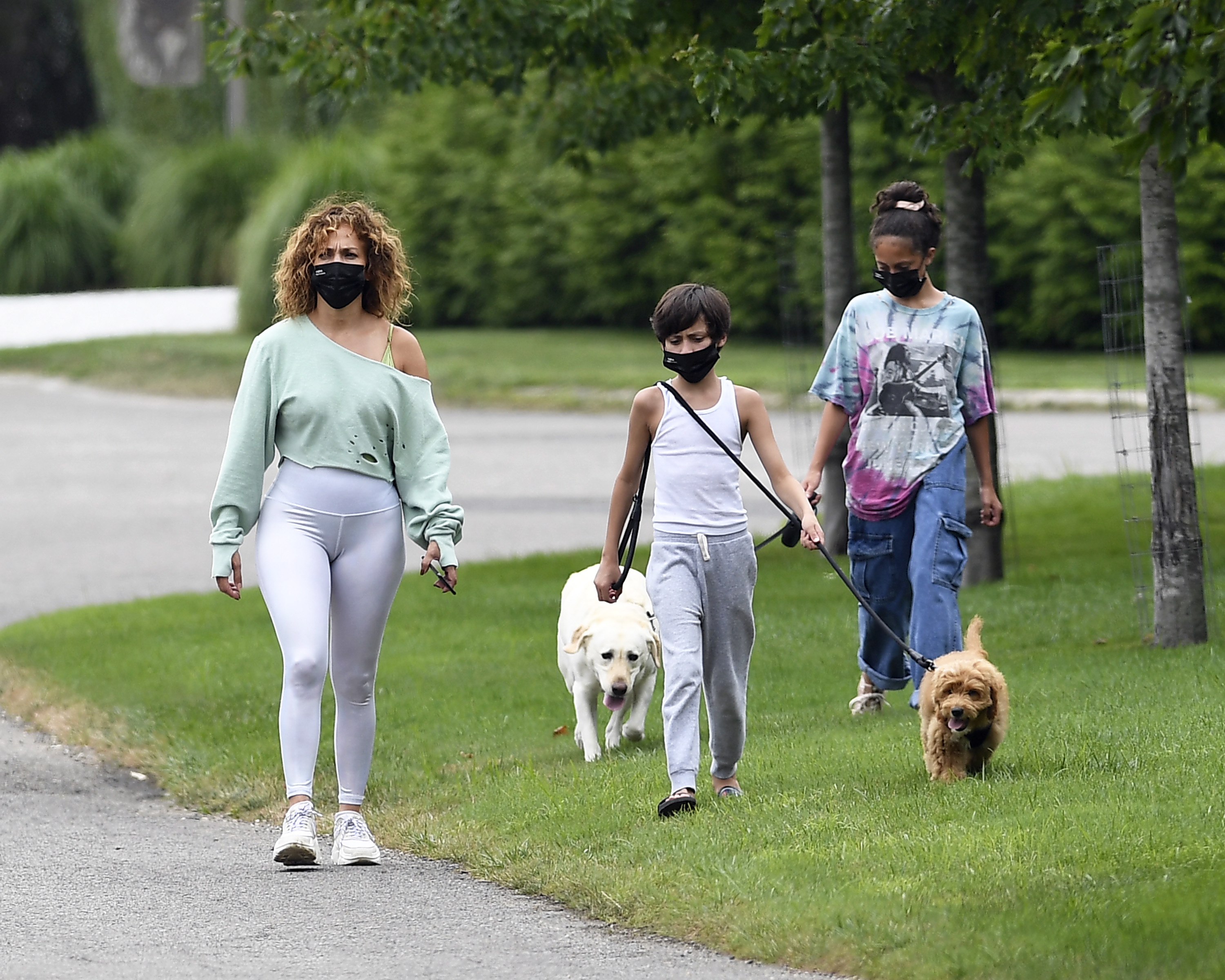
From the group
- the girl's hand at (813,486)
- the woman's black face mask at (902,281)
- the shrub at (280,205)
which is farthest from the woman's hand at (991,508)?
the shrub at (280,205)

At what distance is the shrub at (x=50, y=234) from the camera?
38.0 meters

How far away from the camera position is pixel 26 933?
532 cm

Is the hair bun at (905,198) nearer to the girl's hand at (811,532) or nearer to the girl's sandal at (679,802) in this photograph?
the girl's hand at (811,532)

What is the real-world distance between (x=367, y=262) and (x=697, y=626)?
60.0 inches

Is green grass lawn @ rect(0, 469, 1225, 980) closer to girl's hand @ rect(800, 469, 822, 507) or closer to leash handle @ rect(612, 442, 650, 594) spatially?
leash handle @ rect(612, 442, 650, 594)

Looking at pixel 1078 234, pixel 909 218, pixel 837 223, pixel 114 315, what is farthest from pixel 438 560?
pixel 114 315

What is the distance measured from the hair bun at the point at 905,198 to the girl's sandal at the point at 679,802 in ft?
7.55

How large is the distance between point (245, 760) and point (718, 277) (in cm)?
2454

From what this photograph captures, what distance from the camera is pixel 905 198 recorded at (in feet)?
23.2

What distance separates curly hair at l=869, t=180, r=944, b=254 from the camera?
22.8 feet

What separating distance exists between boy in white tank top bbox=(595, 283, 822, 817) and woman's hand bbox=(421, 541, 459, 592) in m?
0.45

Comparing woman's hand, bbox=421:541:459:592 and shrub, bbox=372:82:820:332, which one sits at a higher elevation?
shrub, bbox=372:82:820:332

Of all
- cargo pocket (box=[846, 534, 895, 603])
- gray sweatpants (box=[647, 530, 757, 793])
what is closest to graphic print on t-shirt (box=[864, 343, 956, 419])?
cargo pocket (box=[846, 534, 895, 603])

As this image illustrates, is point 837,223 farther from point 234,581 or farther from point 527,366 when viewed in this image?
point 527,366
